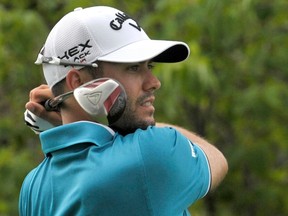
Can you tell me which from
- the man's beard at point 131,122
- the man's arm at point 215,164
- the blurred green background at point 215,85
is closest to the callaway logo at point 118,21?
the man's beard at point 131,122

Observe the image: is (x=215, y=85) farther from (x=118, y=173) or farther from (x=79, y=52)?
(x=118, y=173)

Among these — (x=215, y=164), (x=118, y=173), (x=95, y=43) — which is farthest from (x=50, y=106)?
(x=215, y=164)

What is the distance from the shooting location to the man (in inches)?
116

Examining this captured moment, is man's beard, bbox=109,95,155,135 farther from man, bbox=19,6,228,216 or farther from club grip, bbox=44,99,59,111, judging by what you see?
club grip, bbox=44,99,59,111

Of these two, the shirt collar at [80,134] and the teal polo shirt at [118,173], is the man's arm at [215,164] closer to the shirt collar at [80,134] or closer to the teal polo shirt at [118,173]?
the teal polo shirt at [118,173]

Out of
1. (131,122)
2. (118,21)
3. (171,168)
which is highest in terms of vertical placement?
(118,21)

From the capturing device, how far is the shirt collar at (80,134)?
303cm

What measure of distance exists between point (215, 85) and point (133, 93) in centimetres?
394

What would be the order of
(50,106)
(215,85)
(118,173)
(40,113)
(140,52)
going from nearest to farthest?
(118,173) < (140,52) < (50,106) < (40,113) < (215,85)

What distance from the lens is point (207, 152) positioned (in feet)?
10.7

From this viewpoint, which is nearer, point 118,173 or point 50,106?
point 118,173

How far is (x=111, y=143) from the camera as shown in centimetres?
303

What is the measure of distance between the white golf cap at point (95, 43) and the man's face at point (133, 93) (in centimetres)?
4

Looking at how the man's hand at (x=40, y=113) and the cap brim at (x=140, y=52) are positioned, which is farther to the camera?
the man's hand at (x=40, y=113)
